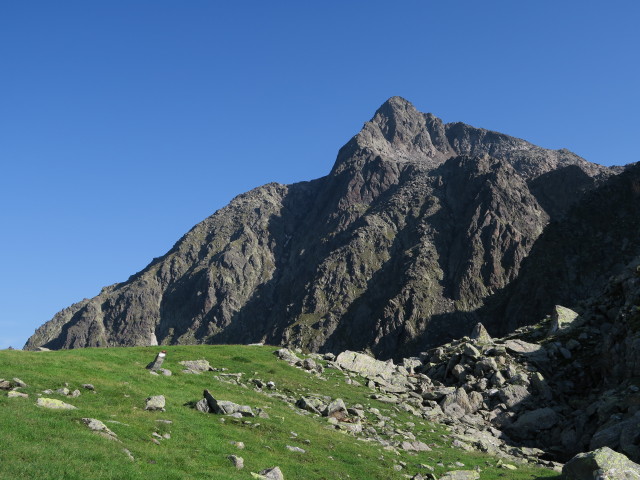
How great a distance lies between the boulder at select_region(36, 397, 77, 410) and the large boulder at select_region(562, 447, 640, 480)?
26336 mm

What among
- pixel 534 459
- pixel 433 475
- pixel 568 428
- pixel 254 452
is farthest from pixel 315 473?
pixel 568 428

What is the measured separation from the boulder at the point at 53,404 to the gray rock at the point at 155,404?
4695 millimetres

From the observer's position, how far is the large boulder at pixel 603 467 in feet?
79.7

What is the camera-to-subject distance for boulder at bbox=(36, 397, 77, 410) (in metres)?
23.3

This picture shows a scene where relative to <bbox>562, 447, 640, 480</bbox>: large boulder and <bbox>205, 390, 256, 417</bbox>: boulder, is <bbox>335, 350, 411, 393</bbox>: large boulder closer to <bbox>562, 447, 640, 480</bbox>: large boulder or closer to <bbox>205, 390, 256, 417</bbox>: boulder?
<bbox>205, 390, 256, 417</bbox>: boulder

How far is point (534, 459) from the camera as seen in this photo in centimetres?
4109

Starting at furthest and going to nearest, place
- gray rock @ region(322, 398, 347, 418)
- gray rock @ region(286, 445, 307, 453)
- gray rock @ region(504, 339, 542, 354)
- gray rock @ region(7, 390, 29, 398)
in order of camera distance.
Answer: gray rock @ region(504, 339, 542, 354), gray rock @ region(322, 398, 347, 418), gray rock @ region(286, 445, 307, 453), gray rock @ region(7, 390, 29, 398)

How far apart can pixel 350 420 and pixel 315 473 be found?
1567 centimetres

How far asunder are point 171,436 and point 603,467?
21.7 m

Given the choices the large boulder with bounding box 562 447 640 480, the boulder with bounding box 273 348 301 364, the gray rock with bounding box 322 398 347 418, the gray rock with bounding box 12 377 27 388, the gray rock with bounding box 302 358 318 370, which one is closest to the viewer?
the large boulder with bounding box 562 447 640 480

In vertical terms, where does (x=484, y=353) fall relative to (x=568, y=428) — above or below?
above

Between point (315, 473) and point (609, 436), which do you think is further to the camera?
point (609, 436)

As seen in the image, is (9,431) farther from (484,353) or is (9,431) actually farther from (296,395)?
(484,353)

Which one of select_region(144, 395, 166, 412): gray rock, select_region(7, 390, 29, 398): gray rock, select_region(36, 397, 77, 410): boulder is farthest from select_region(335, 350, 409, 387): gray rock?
select_region(7, 390, 29, 398): gray rock
